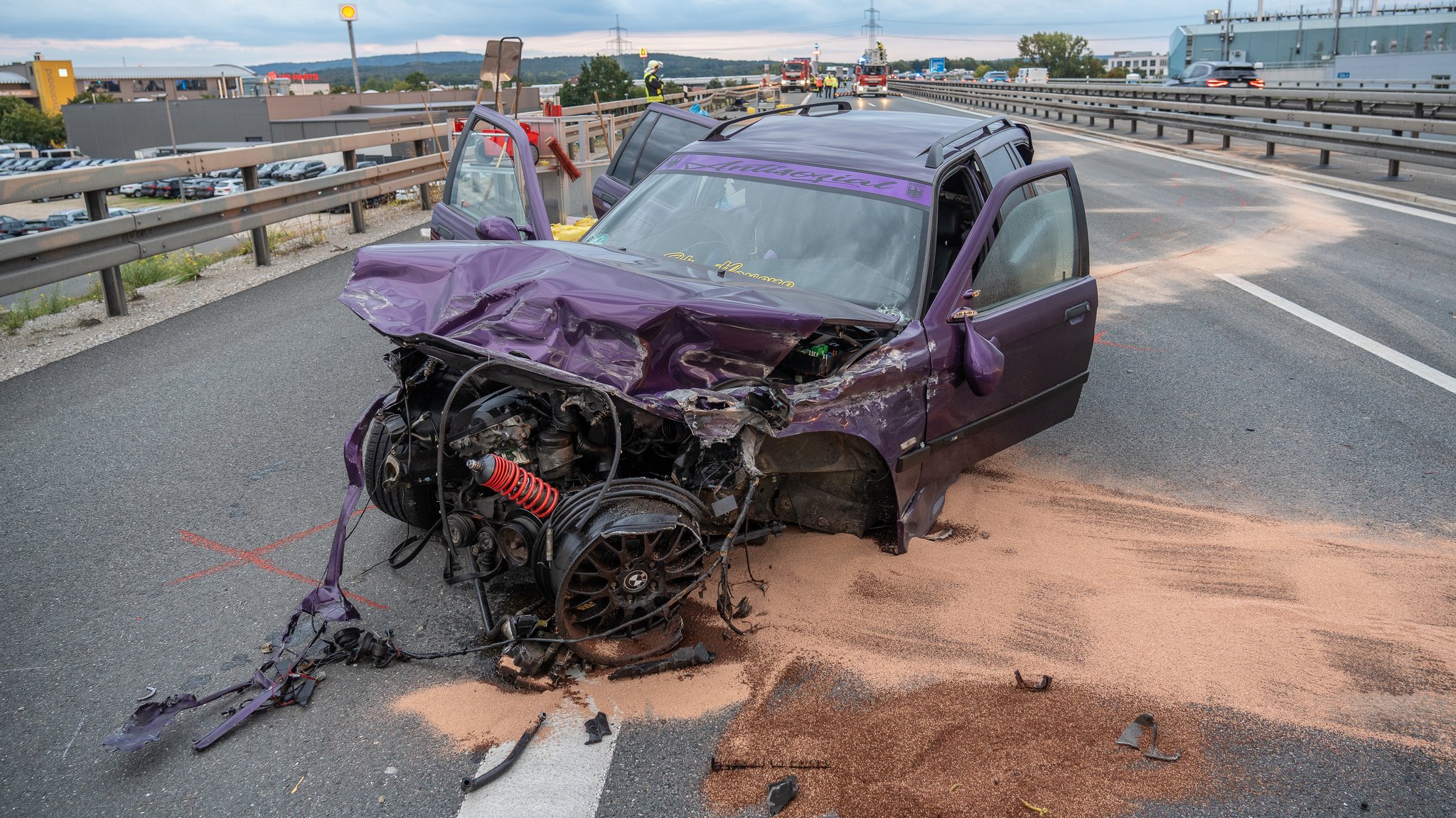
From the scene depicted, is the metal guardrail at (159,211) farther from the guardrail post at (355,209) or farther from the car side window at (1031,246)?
the car side window at (1031,246)

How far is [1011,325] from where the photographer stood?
→ 4844 mm

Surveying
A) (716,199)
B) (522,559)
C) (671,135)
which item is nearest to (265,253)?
(671,135)

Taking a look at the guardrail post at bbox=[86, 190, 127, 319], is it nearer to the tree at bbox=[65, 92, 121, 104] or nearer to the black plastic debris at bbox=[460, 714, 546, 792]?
the black plastic debris at bbox=[460, 714, 546, 792]

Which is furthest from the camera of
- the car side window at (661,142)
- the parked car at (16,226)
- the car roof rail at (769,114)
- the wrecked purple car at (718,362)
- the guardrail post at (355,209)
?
the parked car at (16,226)

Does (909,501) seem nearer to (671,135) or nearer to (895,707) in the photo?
(895,707)

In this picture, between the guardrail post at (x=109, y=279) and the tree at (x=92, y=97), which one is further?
the tree at (x=92, y=97)

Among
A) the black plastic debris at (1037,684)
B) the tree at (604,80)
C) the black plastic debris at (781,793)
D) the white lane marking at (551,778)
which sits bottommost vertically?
the black plastic debris at (1037,684)

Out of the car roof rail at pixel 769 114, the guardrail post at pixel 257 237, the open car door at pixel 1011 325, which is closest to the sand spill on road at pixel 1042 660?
the open car door at pixel 1011 325

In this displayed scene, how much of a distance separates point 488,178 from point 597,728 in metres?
4.92

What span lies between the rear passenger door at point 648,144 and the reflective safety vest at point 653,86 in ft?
41.6

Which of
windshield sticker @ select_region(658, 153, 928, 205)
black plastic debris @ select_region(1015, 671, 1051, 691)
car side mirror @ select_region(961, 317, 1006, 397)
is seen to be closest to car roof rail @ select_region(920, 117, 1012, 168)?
windshield sticker @ select_region(658, 153, 928, 205)

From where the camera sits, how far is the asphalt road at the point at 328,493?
121 inches

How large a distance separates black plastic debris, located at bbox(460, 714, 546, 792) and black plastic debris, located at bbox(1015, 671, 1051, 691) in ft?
5.34

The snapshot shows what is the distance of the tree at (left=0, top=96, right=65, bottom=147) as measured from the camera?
328ft
